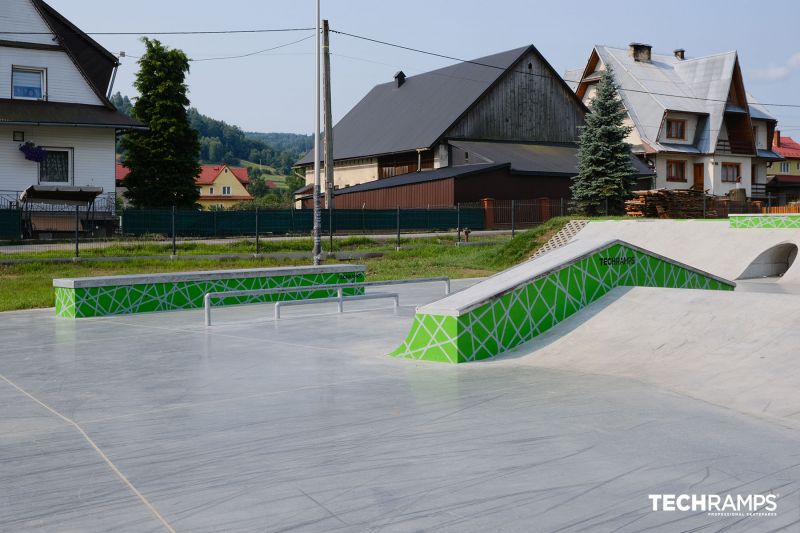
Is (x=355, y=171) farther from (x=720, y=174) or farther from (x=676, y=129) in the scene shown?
(x=720, y=174)

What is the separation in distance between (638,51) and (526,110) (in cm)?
1375

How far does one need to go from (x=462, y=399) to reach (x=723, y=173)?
5446 centimetres

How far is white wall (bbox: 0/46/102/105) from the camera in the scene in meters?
32.2

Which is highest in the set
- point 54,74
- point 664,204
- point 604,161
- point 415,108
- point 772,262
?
point 415,108

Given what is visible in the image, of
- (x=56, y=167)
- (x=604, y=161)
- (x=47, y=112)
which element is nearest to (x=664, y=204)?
(x=604, y=161)

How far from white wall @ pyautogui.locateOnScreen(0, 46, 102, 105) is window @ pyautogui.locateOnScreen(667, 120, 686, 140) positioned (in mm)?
37454

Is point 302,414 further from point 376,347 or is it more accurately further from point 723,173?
point 723,173

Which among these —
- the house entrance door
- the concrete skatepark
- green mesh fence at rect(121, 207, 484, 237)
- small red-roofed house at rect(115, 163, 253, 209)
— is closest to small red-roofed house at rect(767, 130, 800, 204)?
the house entrance door

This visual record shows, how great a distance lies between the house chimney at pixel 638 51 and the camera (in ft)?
192

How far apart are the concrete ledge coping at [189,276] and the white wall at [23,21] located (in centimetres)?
2079

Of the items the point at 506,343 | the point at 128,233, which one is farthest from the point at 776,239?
the point at 128,233

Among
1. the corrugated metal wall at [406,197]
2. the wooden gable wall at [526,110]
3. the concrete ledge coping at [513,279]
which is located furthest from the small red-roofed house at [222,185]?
the concrete ledge coping at [513,279]

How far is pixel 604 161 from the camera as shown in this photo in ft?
134

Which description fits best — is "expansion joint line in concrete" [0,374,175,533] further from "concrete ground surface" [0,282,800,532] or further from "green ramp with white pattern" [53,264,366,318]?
"green ramp with white pattern" [53,264,366,318]
